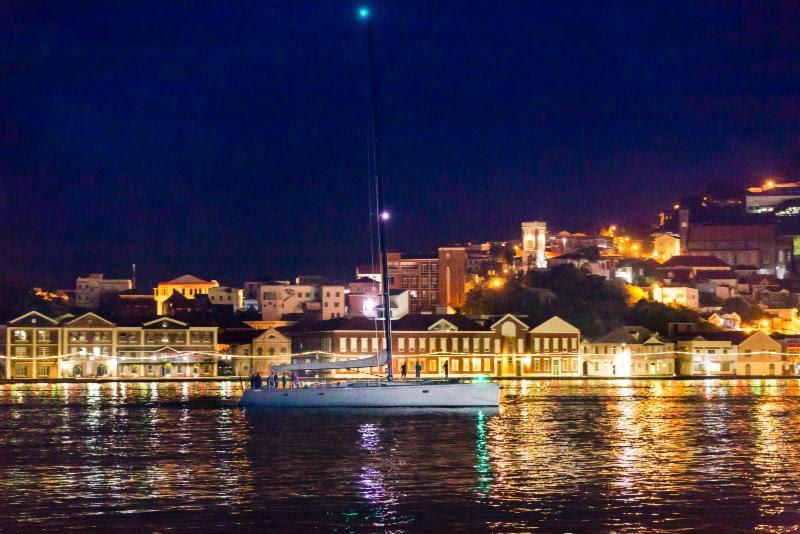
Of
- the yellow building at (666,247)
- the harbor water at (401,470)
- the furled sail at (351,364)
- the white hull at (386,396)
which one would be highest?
the yellow building at (666,247)

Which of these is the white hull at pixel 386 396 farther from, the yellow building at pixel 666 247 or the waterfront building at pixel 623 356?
the yellow building at pixel 666 247

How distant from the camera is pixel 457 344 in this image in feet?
301

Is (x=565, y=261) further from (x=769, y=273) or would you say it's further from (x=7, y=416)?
(x=7, y=416)

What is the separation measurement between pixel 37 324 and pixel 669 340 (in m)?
47.3

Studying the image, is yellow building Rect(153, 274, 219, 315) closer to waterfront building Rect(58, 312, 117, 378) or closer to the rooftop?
the rooftop

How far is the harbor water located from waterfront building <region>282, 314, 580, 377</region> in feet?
141

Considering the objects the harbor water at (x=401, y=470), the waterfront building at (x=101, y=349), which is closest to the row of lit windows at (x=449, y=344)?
the waterfront building at (x=101, y=349)

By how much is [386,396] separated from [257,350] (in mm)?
51059

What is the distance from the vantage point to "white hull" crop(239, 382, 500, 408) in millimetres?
44250

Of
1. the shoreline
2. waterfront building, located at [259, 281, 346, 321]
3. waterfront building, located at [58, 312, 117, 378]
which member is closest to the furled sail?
the shoreline

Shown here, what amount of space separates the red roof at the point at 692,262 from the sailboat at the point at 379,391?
94322 mm

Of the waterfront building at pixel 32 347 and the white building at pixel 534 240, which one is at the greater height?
the white building at pixel 534 240

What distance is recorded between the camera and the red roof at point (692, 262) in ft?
454

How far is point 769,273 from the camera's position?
147750 mm
